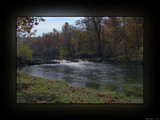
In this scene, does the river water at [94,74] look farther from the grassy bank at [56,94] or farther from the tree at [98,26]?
the tree at [98,26]

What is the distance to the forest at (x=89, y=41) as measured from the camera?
3.69 m

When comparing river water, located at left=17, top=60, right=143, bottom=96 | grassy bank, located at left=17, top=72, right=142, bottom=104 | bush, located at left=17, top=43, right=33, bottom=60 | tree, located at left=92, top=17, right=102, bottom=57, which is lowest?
grassy bank, located at left=17, top=72, right=142, bottom=104

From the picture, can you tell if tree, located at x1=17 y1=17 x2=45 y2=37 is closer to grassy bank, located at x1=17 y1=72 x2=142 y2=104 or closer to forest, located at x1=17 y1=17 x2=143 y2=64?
forest, located at x1=17 y1=17 x2=143 y2=64

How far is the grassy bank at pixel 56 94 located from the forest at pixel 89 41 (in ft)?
1.96

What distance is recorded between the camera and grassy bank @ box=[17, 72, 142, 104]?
3.50m

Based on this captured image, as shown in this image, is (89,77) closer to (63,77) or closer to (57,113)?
(63,77)

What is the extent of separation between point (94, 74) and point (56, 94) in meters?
1.02

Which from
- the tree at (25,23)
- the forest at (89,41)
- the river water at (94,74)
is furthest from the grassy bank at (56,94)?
the tree at (25,23)

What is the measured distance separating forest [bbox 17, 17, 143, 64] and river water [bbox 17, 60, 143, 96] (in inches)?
7.2

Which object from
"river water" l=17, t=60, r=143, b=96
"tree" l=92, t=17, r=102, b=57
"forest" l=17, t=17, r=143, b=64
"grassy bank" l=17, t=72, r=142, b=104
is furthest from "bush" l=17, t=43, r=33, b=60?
"tree" l=92, t=17, r=102, b=57

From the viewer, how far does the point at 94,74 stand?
3775mm

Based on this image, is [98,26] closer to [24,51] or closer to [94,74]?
[94,74]

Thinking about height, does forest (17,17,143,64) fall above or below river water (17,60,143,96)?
above

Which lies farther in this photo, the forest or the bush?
the forest
